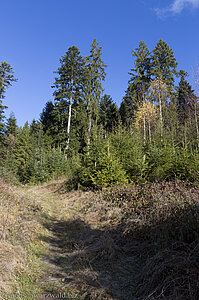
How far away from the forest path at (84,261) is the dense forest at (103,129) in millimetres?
3105

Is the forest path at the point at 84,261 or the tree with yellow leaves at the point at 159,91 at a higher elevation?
the tree with yellow leaves at the point at 159,91

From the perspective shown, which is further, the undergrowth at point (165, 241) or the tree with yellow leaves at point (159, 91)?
the tree with yellow leaves at point (159, 91)

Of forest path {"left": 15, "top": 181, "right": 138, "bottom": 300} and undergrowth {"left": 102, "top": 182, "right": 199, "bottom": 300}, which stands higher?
undergrowth {"left": 102, "top": 182, "right": 199, "bottom": 300}

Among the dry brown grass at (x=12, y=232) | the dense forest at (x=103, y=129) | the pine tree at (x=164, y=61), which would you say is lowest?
the dry brown grass at (x=12, y=232)

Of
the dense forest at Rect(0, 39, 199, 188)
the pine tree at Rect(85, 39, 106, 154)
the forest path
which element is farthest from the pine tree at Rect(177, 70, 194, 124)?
the forest path

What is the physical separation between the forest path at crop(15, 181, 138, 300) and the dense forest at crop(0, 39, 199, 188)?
311cm

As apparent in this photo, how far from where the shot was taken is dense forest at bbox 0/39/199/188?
29.9 ft

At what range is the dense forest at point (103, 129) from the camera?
9.12 m

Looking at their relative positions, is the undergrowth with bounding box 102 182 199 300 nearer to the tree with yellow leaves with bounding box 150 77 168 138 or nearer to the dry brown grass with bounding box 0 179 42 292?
the dry brown grass with bounding box 0 179 42 292

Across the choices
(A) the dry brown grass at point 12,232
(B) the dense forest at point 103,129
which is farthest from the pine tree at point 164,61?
(A) the dry brown grass at point 12,232

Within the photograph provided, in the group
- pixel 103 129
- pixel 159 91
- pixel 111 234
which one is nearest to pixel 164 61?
pixel 159 91

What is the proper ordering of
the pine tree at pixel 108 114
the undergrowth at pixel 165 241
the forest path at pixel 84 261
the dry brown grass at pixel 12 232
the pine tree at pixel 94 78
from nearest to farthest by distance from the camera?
the undergrowth at pixel 165 241 → the forest path at pixel 84 261 → the dry brown grass at pixel 12 232 → the pine tree at pixel 94 78 → the pine tree at pixel 108 114

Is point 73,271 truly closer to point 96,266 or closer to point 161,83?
point 96,266

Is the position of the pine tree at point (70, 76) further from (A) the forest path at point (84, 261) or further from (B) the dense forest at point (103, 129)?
(A) the forest path at point (84, 261)
